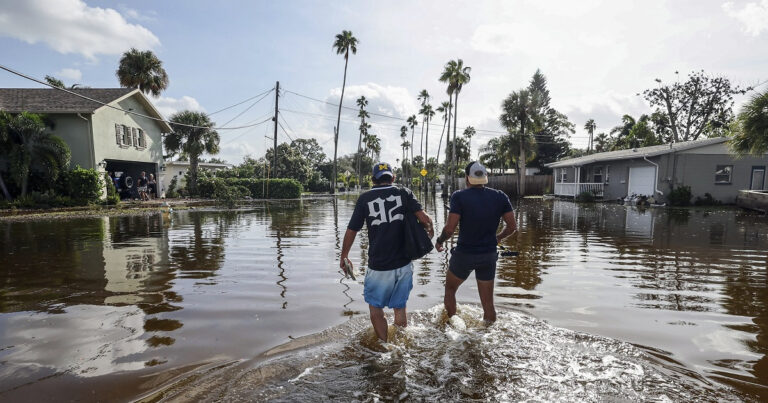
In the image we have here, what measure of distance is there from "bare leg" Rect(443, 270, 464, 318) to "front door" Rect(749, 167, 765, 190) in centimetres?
Result: 2807

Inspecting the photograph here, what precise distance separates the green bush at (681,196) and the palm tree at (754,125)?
8067 mm

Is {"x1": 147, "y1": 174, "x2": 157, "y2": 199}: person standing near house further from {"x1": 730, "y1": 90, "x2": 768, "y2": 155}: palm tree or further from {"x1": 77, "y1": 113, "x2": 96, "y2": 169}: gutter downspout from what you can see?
{"x1": 730, "y1": 90, "x2": 768, "y2": 155}: palm tree

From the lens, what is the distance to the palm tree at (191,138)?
31.3 m

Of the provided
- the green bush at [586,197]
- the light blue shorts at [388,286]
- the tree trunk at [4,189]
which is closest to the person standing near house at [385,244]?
the light blue shorts at [388,286]

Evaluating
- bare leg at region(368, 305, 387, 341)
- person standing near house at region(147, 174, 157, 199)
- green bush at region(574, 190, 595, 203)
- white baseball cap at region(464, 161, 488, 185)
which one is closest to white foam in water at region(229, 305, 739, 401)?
bare leg at region(368, 305, 387, 341)

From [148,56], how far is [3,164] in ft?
47.3

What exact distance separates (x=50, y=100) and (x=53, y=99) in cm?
23

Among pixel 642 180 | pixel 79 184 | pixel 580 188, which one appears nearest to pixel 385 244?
pixel 79 184

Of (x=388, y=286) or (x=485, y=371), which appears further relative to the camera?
(x=388, y=286)

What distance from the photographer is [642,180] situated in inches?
993

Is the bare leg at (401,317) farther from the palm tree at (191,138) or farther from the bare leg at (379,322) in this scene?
the palm tree at (191,138)

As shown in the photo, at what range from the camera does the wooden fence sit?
4041cm

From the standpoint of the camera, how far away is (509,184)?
40.6 m

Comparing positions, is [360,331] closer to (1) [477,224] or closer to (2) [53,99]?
(1) [477,224]
